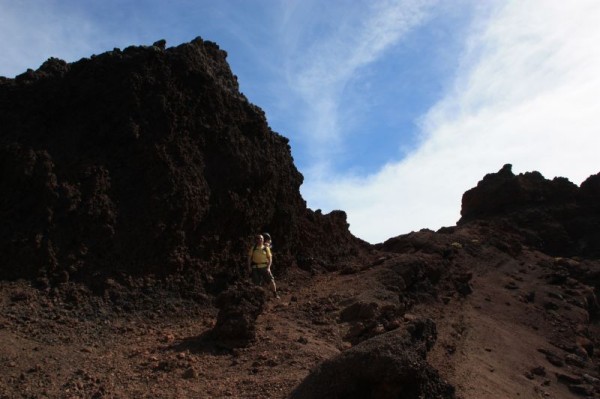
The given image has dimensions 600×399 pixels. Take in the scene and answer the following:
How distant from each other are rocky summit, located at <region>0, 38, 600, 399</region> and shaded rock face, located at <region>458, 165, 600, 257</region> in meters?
7.92

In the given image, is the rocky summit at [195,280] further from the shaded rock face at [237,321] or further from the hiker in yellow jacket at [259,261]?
the hiker in yellow jacket at [259,261]

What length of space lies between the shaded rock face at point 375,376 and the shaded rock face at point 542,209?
19009 mm

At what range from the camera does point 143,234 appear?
386 inches

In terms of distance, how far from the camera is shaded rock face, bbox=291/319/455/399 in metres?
5.88

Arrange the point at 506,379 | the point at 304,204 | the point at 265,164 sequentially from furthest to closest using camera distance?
the point at 304,204 < the point at 265,164 < the point at 506,379

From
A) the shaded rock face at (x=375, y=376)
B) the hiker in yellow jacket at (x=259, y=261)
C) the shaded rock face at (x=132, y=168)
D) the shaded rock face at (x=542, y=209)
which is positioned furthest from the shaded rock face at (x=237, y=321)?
the shaded rock face at (x=542, y=209)

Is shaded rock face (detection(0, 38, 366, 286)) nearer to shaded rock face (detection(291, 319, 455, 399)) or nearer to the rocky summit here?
the rocky summit

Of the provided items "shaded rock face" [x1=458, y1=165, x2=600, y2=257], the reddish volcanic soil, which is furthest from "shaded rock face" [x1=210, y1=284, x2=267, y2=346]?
"shaded rock face" [x1=458, y1=165, x2=600, y2=257]

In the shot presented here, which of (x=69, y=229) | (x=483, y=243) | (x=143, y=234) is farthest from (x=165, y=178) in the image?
(x=483, y=243)

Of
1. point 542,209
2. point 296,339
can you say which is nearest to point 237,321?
point 296,339

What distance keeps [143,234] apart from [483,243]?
14.6 metres

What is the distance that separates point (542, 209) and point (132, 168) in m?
20.0

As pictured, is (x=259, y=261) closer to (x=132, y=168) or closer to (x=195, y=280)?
(x=195, y=280)

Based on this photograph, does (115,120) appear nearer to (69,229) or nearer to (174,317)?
(69,229)
